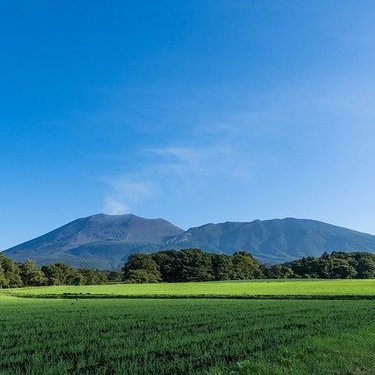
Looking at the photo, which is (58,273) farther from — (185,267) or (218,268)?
(218,268)

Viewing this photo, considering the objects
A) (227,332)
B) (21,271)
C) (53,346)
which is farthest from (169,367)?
(21,271)

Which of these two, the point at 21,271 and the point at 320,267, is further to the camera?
the point at 320,267

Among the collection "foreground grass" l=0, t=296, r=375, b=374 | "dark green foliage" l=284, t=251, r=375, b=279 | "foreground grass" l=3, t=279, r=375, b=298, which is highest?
"dark green foliage" l=284, t=251, r=375, b=279

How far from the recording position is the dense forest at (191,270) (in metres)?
114

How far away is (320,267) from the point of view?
119438 mm

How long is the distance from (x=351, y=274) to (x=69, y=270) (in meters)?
75.1

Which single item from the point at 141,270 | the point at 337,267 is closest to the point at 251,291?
the point at 141,270

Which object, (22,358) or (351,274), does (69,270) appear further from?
(22,358)

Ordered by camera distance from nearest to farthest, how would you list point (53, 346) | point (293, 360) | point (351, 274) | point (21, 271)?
point (293, 360) → point (53, 346) → point (21, 271) → point (351, 274)

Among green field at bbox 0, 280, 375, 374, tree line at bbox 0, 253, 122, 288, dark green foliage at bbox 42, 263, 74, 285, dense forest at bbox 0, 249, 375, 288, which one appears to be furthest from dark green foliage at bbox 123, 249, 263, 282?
green field at bbox 0, 280, 375, 374

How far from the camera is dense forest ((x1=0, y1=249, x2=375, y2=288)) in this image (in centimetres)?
11412

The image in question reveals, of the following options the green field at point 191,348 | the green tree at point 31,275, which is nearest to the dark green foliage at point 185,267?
the green tree at point 31,275

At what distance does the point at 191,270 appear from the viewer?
4707 inches

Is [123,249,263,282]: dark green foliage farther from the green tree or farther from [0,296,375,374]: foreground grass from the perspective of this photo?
[0,296,375,374]: foreground grass
